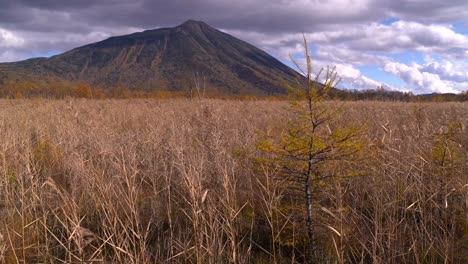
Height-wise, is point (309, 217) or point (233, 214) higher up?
point (309, 217)

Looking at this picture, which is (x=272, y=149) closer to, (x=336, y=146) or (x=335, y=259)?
(x=336, y=146)

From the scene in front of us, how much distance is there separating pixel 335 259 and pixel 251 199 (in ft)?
3.70

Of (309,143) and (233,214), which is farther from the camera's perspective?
(233,214)

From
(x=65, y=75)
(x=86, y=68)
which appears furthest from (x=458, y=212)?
(x=86, y=68)

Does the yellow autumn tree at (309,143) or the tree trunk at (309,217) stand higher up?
the yellow autumn tree at (309,143)

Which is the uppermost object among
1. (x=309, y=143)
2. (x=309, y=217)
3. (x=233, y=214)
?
(x=309, y=143)

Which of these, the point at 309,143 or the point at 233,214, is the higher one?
the point at 309,143

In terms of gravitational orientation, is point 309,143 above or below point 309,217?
above

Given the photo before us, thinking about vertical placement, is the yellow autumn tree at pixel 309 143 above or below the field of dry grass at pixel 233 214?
above

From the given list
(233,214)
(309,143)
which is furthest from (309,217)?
(233,214)

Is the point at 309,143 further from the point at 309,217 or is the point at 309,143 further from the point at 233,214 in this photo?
the point at 233,214

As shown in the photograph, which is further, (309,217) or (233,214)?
(233,214)

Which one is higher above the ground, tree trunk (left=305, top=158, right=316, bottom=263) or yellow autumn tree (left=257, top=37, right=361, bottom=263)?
yellow autumn tree (left=257, top=37, right=361, bottom=263)

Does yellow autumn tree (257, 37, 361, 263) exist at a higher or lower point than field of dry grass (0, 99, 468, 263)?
higher
